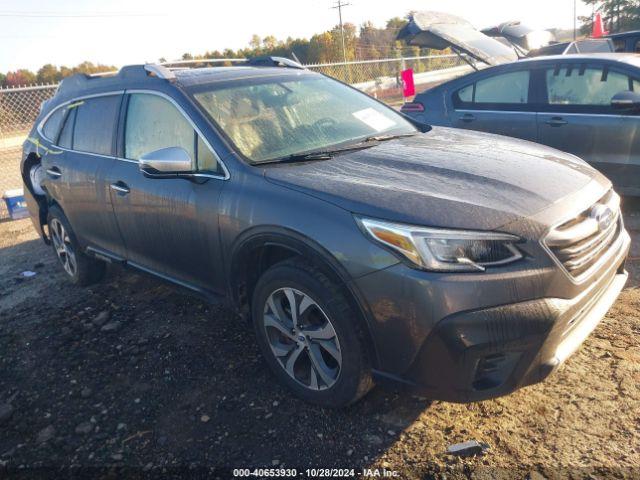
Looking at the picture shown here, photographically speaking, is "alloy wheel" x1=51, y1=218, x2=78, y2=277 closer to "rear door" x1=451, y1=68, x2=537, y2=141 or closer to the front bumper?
the front bumper

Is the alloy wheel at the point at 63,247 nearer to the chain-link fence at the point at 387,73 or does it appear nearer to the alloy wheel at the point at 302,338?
the alloy wheel at the point at 302,338

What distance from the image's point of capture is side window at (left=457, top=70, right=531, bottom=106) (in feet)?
18.6

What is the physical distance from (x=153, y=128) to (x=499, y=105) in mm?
3918

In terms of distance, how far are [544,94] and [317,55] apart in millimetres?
38956

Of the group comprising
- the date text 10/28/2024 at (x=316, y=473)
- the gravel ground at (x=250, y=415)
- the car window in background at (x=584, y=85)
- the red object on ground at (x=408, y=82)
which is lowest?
the date text 10/28/2024 at (x=316, y=473)

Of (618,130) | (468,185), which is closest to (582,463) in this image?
(468,185)

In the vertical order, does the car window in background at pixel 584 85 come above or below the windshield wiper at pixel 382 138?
above

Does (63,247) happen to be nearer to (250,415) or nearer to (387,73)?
(250,415)

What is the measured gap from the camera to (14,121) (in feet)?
45.0

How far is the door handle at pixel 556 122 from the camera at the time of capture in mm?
5344

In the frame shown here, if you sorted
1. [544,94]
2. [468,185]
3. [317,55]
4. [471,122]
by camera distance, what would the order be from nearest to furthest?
[468,185] → [544,94] → [471,122] → [317,55]

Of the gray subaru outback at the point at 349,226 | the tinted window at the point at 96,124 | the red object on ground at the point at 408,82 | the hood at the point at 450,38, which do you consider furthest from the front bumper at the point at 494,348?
the red object on ground at the point at 408,82

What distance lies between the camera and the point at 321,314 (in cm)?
263

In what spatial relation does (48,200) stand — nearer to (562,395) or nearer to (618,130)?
(562,395)
